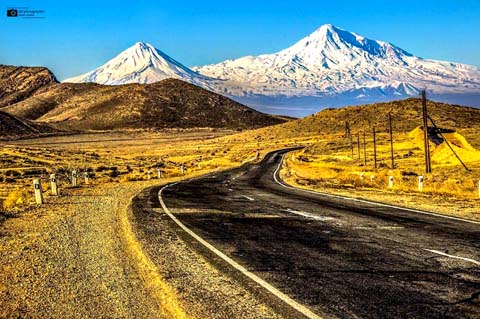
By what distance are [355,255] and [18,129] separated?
16776 cm

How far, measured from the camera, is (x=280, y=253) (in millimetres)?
10055

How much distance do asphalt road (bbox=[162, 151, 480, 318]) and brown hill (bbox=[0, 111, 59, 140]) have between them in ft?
481

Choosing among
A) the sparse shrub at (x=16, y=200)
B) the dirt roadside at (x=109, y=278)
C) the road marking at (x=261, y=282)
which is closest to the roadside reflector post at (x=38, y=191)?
the sparse shrub at (x=16, y=200)

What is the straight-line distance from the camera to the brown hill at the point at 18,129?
15625 centimetres

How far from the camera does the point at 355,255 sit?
31.7 ft

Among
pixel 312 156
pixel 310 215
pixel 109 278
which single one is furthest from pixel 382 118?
→ pixel 109 278

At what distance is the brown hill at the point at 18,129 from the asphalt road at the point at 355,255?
147 meters

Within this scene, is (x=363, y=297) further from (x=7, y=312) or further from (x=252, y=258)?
(x=7, y=312)

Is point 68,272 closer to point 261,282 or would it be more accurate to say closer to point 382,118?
point 261,282

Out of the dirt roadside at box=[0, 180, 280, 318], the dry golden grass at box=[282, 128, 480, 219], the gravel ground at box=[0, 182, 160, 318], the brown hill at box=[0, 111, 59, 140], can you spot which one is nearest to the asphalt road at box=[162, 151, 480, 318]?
the dirt roadside at box=[0, 180, 280, 318]

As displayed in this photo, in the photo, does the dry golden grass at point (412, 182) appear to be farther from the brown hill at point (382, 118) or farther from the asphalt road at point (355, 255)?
the brown hill at point (382, 118)

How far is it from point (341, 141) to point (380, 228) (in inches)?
3446

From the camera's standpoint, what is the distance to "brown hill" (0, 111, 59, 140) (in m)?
156

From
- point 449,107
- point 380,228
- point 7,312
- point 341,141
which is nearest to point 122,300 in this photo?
point 7,312
